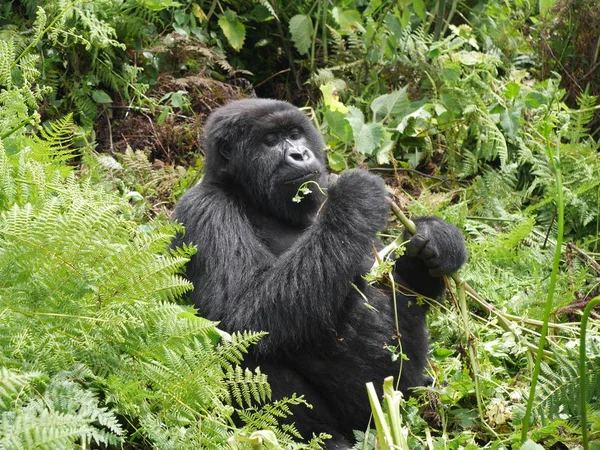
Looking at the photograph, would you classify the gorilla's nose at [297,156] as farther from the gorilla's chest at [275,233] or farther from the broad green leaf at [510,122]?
the broad green leaf at [510,122]

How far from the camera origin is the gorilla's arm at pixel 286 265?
11.1ft

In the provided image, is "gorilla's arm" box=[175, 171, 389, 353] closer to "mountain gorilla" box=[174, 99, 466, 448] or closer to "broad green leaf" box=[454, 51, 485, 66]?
"mountain gorilla" box=[174, 99, 466, 448]

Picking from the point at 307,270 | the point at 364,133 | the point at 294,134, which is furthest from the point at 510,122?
the point at 307,270

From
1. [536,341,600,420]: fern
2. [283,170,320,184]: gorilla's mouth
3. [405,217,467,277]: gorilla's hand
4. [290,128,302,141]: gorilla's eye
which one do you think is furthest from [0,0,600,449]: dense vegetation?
[290,128,302,141]: gorilla's eye

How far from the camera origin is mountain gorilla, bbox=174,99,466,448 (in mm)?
3400

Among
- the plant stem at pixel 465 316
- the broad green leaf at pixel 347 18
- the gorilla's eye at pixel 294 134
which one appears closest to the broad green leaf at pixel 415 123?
the broad green leaf at pixel 347 18

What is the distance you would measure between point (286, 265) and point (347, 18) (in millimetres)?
3102

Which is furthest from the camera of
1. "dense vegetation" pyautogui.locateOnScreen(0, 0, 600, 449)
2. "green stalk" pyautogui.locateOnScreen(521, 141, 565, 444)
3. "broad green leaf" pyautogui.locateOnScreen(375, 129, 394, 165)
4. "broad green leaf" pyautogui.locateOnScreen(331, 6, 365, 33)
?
"broad green leaf" pyautogui.locateOnScreen(331, 6, 365, 33)

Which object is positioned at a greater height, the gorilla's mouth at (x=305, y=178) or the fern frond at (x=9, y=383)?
the fern frond at (x=9, y=383)

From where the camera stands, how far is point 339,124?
509 cm

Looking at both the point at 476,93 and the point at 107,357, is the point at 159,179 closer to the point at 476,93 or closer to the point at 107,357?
the point at 476,93

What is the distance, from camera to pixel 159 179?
503 cm

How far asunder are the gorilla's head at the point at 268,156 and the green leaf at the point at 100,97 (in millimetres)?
1656

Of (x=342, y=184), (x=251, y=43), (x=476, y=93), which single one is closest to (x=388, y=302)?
(x=342, y=184)
